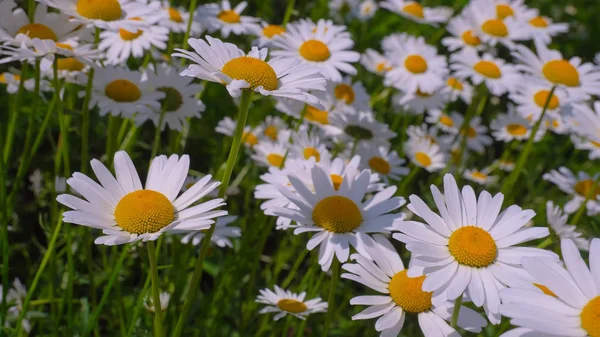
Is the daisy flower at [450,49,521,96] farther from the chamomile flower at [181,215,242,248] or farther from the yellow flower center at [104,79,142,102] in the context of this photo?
the yellow flower center at [104,79,142,102]

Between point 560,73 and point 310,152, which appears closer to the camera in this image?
point 310,152

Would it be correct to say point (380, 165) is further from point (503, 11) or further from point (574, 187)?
point (503, 11)

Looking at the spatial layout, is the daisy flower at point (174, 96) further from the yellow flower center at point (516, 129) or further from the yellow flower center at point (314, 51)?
the yellow flower center at point (516, 129)

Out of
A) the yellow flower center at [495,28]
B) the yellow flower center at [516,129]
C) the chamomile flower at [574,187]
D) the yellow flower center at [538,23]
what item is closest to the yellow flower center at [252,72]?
the chamomile flower at [574,187]

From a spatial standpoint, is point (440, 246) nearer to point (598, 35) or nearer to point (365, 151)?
point (365, 151)

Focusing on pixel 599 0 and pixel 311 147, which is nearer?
pixel 311 147

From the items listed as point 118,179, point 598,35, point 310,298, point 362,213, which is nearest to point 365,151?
point 310,298

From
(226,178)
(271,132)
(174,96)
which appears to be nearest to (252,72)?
(226,178)
